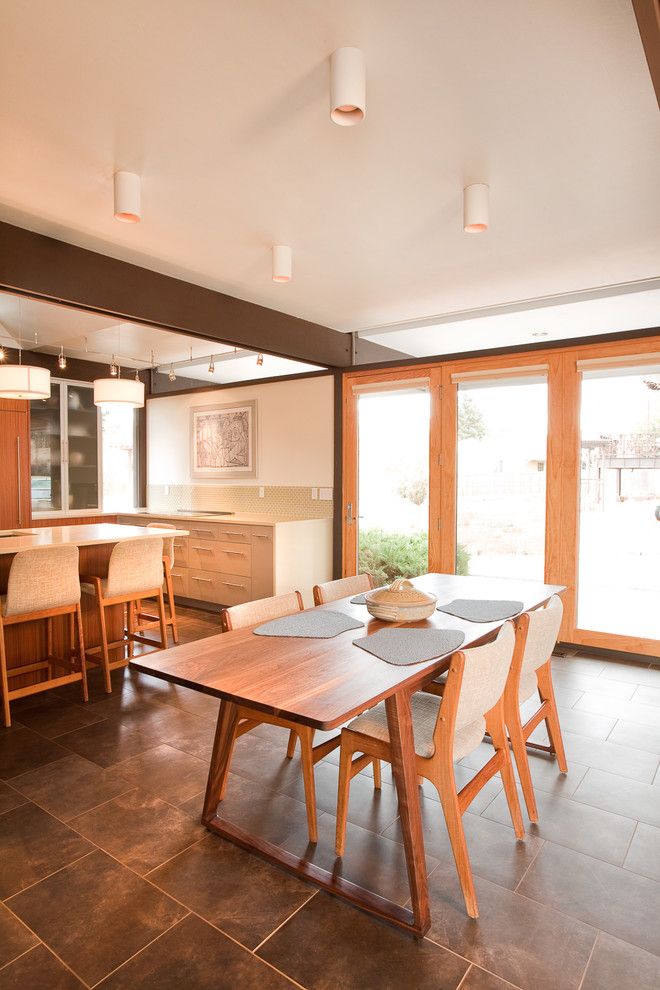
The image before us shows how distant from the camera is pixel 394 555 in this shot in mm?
5484

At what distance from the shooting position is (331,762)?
2854mm

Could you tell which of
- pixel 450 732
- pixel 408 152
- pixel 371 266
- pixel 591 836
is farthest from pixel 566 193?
pixel 591 836

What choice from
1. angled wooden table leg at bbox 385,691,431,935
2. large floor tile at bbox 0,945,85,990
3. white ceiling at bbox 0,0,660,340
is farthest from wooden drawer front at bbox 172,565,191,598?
angled wooden table leg at bbox 385,691,431,935

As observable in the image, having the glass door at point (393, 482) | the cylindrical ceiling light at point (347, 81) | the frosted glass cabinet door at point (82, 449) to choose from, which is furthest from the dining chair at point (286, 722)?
the frosted glass cabinet door at point (82, 449)

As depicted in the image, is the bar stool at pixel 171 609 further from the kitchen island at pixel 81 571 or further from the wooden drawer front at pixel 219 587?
the wooden drawer front at pixel 219 587

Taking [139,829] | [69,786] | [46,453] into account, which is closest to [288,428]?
[46,453]

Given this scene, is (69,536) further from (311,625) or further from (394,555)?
(394,555)

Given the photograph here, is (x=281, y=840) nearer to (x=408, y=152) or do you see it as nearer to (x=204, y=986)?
(x=204, y=986)

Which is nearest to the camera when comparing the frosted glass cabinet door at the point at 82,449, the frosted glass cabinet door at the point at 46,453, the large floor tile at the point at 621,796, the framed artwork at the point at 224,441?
the large floor tile at the point at 621,796

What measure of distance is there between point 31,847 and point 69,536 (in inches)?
92.0

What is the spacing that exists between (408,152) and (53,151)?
145cm

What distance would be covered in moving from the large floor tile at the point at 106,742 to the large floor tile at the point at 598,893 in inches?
75.2

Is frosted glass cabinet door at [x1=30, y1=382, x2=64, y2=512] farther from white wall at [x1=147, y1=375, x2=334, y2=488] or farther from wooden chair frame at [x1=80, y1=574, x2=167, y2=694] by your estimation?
wooden chair frame at [x1=80, y1=574, x2=167, y2=694]

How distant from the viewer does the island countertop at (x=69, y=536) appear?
3.66 metres
